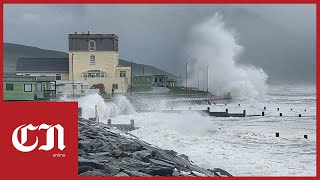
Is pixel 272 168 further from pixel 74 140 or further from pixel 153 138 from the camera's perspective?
pixel 74 140

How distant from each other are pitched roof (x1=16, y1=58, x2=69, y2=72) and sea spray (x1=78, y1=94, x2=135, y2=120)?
13.9m

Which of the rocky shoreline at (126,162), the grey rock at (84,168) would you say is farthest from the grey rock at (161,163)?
the grey rock at (84,168)

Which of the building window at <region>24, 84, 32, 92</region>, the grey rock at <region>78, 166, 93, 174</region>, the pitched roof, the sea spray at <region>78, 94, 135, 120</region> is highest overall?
the pitched roof

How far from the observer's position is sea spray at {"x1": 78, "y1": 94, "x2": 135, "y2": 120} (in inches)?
911

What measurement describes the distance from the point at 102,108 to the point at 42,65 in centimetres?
1857

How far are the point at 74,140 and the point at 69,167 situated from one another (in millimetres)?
451

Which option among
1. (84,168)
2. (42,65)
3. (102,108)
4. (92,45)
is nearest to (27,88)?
(102,108)

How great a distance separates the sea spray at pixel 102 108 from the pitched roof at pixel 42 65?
13.9 m

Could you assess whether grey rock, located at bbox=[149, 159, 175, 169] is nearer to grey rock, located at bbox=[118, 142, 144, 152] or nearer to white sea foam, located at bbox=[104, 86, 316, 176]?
grey rock, located at bbox=[118, 142, 144, 152]

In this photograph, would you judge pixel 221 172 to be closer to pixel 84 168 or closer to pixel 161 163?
pixel 161 163

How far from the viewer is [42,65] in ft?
135

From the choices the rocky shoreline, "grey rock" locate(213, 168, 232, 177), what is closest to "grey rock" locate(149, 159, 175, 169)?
the rocky shoreline

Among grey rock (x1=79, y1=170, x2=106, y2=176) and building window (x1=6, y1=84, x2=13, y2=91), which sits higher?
building window (x1=6, y1=84, x2=13, y2=91)

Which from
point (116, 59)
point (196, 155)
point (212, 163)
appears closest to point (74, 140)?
point (212, 163)
